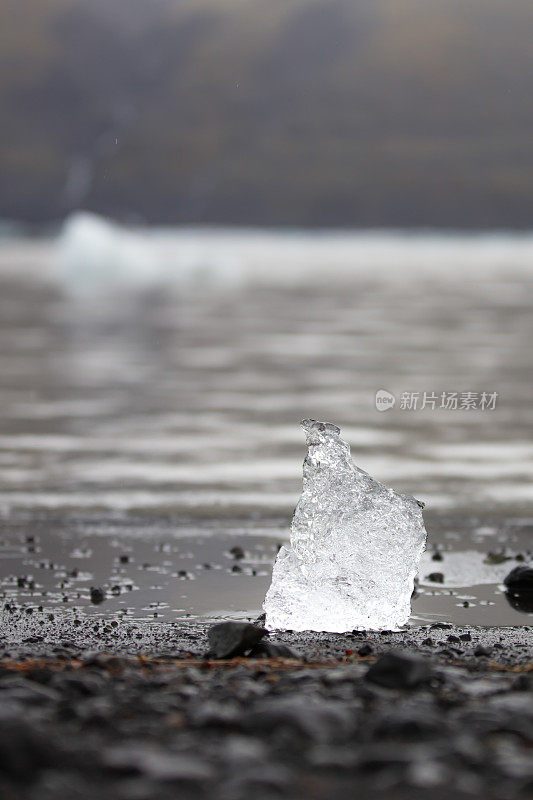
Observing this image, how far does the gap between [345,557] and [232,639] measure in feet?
4.46

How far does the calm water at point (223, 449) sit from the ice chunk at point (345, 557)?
0.40 m

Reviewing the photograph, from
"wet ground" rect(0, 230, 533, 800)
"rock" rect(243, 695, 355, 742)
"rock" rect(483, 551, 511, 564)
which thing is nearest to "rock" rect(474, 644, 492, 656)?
"wet ground" rect(0, 230, 533, 800)

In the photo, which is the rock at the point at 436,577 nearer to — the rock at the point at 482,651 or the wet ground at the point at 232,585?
the wet ground at the point at 232,585

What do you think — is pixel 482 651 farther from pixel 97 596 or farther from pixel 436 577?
pixel 97 596

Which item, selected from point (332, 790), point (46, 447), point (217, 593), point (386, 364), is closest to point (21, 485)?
point (46, 447)

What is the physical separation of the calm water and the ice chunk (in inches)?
15.7

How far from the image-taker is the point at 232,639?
6.66m

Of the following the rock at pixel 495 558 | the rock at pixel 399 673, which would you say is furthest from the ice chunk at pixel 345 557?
the rock at pixel 399 673

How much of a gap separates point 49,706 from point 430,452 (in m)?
11.3

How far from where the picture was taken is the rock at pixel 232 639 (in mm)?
6629

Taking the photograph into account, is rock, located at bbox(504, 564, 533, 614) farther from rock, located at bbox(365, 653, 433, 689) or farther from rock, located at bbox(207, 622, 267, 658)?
rock, located at bbox(365, 653, 433, 689)

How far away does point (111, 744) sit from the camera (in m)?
4.27

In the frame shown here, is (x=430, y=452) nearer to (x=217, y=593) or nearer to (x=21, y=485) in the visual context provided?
(x=21, y=485)

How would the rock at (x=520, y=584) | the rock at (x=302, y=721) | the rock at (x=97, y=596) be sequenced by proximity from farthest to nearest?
the rock at (x=520, y=584), the rock at (x=97, y=596), the rock at (x=302, y=721)
